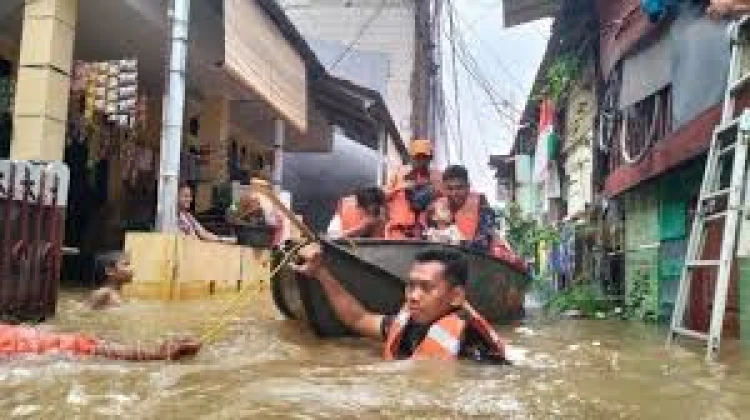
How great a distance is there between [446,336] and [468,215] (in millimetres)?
3364

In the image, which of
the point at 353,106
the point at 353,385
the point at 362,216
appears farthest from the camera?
the point at 353,106

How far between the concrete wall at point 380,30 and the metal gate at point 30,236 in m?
19.4

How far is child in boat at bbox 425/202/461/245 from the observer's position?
816cm

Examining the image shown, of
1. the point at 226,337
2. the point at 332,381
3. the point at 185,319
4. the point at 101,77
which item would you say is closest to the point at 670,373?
the point at 332,381

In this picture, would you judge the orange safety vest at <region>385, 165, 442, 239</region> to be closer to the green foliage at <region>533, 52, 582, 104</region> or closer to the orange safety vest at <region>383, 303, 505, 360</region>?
the orange safety vest at <region>383, 303, 505, 360</region>

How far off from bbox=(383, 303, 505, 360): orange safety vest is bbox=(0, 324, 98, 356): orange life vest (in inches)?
64.5

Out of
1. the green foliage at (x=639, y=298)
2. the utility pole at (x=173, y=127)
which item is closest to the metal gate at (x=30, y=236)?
the utility pole at (x=173, y=127)

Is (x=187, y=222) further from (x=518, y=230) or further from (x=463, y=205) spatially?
(x=518, y=230)

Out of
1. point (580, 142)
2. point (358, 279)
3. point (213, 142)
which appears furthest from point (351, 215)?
point (580, 142)

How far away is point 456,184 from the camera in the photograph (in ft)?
27.1

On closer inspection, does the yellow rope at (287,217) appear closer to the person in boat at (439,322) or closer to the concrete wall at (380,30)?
the person in boat at (439,322)

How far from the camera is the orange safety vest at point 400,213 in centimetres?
852

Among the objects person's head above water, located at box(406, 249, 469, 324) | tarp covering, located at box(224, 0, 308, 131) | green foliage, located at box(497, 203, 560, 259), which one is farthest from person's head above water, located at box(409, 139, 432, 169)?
green foliage, located at box(497, 203, 560, 259)

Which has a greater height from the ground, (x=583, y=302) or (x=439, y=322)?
(x=439, y=322)
